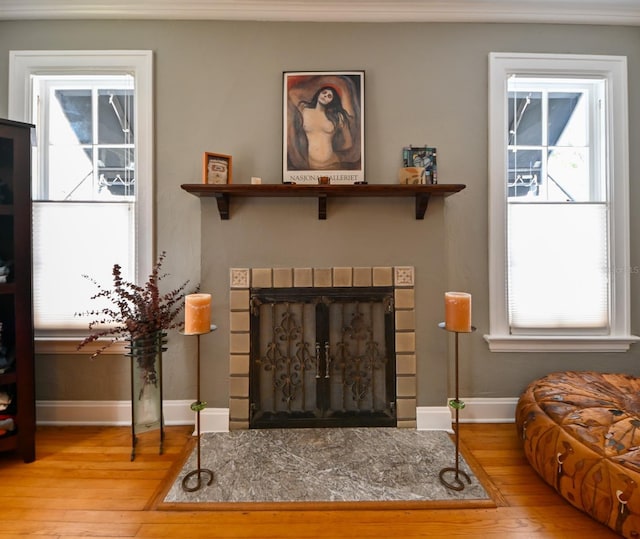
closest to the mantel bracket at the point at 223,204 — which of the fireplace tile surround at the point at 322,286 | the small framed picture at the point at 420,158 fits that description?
the fireplace tile surround at the point at 322,286

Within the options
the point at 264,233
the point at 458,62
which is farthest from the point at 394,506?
the point at 458,62

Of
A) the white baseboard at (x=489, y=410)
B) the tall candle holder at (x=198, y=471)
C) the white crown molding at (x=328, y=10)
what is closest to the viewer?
the tall candle holder at (x=198, y=471)

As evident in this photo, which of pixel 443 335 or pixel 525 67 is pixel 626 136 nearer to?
pixel 525 67

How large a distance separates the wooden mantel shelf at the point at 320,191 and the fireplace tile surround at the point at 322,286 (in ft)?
1.38

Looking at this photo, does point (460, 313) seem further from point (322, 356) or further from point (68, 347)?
point (68, 347)

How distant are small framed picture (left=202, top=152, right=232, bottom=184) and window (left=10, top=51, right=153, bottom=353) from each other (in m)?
0.47

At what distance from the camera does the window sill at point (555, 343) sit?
2.02 m

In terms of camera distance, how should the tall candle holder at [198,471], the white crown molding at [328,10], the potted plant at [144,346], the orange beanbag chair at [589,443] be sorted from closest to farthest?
the orange beanbag chair at [589,443] < the tall candle holder at [198,471] < the potted plant at [144,346] < the white crown molding at [328,10]

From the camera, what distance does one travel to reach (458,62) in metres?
2.02

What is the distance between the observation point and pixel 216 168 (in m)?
1.83

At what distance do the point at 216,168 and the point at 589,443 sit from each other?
7.49ft

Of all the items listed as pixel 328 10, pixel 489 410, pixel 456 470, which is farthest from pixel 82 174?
pixel 489 410

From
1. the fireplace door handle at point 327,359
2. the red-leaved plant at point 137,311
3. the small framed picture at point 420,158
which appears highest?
the small framed picture at point 420,158

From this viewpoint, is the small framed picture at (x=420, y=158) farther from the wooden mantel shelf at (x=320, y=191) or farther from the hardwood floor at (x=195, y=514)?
the hardwood floor at (x=195, y=514)
